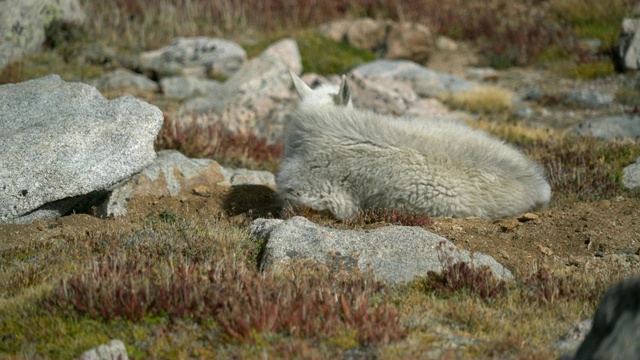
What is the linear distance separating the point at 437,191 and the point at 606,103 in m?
11.8

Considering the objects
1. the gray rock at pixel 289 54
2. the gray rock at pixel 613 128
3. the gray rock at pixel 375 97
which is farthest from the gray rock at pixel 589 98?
the gray rock at pixel 289 54

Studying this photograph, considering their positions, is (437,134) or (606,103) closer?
(437,134)

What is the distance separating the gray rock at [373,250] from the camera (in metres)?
6.56

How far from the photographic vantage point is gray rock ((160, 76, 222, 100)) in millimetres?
17469

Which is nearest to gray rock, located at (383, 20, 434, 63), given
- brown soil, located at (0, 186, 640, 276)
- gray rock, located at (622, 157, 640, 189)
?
gray rock, located at (622, 157, 640, 189)

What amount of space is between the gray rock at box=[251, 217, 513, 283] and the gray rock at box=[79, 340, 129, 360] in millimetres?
1966

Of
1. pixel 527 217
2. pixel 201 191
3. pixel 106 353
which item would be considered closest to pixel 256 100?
pixel 201 191

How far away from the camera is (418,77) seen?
2030cm

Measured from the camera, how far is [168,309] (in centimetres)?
532

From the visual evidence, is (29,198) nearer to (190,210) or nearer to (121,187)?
(121,187)

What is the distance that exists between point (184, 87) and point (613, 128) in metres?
9.53

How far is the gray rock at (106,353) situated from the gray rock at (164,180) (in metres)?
4.20

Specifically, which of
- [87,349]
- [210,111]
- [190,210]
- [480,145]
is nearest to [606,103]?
[210,111]

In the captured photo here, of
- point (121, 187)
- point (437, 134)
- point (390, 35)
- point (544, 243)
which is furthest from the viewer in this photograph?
point (390, 35)
